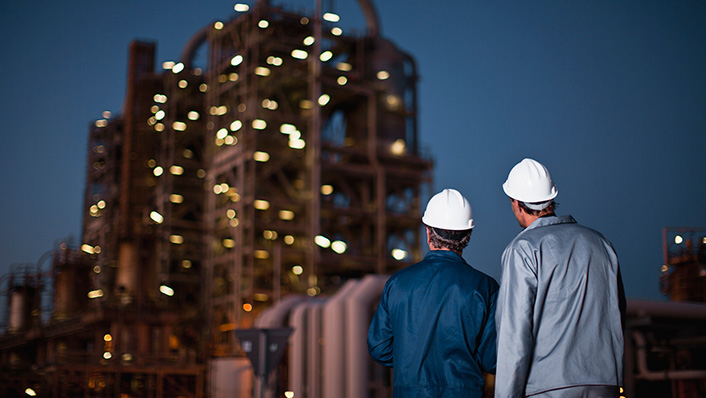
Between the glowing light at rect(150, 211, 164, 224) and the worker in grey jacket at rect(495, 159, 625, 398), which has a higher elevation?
the glowing light at rect(150, 211, 164, 224)

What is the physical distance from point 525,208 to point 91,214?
62.2 metres

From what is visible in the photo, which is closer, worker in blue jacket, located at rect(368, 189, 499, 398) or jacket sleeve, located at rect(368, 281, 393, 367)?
worker in blue jacket, located at rect(368, 189, 499, 398)

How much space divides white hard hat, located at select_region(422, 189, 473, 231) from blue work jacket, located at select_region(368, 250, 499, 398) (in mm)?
246

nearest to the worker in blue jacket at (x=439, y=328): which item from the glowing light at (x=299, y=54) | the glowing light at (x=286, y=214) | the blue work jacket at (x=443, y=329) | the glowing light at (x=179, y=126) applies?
the blue work jacket at (x=443, y=329)

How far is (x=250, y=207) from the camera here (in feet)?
133

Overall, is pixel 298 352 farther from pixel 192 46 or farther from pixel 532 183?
pixel 192 46

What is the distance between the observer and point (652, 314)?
17.0 m

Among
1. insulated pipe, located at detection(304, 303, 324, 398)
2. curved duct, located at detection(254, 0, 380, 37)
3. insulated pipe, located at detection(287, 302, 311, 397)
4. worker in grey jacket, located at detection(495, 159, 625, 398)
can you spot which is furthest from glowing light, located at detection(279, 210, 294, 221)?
worker in grey jacket, located at detection(495, 159, 625, 398)

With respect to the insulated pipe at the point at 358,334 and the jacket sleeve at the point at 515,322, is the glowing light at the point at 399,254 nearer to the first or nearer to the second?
the insulated pipe at the point at 358,334

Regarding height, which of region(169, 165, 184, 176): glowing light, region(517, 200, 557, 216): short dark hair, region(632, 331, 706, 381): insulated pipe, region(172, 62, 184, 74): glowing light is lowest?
region(632, 331, 706, 381): insulated pipe

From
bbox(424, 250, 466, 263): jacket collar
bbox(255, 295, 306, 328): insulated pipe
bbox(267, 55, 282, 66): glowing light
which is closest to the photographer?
bbox(424, 250, 466, 263): jacket collar

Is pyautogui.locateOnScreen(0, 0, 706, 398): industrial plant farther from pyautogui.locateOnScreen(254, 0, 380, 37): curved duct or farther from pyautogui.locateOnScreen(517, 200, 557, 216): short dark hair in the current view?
pyautogui.locateOnScreen(517, 200, 557, 216): short dark hair

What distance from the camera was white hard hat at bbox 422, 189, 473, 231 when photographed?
16.0 feet

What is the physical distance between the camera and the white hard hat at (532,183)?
4418 mm
